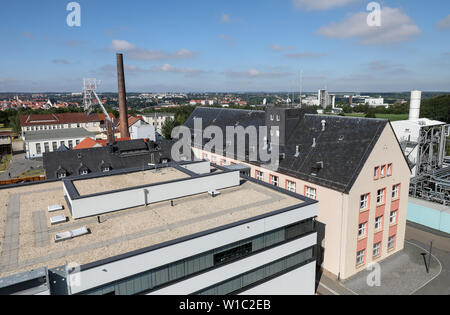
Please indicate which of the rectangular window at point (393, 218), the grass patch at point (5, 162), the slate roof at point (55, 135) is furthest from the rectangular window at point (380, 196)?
the grass patch at point (5, 162)

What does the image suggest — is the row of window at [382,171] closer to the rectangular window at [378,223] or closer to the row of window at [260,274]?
the rectangular window at [378,223]

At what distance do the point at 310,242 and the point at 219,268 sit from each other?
25.2 feet

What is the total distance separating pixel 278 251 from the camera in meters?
19.9

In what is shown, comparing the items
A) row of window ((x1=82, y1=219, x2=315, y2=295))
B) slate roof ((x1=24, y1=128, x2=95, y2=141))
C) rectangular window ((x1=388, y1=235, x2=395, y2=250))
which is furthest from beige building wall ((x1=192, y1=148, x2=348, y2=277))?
slate roof ((x1=24, y1=128, x2=95, y2=141))

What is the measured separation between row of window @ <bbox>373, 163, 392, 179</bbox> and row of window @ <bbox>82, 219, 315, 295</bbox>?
8.99 meters

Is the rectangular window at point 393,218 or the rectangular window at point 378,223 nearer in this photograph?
the rectangular window at point 378,223

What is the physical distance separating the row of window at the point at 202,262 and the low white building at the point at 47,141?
65563 millimetres

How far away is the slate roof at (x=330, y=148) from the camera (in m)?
25.8

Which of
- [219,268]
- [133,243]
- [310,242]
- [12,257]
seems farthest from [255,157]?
[12,257]

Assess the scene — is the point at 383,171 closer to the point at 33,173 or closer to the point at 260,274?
the point at 260,274

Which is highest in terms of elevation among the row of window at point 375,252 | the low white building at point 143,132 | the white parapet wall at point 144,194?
the low white building at point 143,132

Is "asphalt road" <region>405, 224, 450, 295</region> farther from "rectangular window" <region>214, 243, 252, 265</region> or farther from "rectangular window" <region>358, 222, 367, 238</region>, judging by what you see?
"rectangular window" <region>214, 243, 252, 265</region>

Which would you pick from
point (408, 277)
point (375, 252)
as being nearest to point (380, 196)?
point (375, 252)
